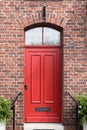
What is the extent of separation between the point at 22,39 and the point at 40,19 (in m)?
0.74

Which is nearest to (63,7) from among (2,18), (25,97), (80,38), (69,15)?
(69,15)

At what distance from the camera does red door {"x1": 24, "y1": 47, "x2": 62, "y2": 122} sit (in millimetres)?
10633

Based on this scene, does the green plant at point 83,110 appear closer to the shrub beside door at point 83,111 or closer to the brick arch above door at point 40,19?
the shrub beside door at point 83,111

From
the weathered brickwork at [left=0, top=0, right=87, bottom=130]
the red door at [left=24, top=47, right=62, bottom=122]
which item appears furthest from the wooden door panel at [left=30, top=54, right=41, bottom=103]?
the weathered brickwork at [left=0, top=0, right=87, bottom=130]

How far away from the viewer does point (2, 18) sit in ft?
34.0

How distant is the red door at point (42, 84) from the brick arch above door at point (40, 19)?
29.2 inches

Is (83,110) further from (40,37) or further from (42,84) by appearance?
(40,37)

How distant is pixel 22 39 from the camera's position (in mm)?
10375

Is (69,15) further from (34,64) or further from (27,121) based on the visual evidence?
(27,121)

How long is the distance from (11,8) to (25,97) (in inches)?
99.2

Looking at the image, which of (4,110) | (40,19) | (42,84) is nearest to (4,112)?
(4,110)

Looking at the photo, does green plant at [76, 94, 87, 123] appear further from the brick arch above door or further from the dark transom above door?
the brick arch above door

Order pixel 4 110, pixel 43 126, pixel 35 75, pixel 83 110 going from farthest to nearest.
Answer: pixel 35 75 < pixel 43 126 < pixel 83 110 < pixel 4 110

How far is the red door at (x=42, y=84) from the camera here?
1063 cm
